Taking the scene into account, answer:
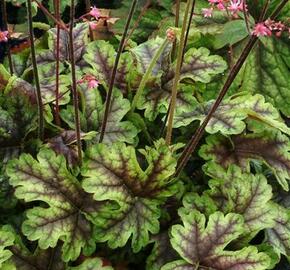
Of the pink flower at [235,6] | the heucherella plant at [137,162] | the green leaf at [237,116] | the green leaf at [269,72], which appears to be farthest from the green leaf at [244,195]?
the green leaf at [269,72]

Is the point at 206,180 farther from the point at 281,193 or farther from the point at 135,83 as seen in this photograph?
the point at 135,83

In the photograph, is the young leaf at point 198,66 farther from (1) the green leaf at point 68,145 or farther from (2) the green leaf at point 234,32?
(1) the green leaf at point 68,145

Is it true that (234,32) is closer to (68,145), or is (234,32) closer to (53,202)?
(68,145)

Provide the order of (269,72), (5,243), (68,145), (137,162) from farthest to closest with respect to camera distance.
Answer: (269,72)
(68,145)
(137,162)
(5,243)

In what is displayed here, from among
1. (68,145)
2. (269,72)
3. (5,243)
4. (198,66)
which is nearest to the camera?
(5,243)

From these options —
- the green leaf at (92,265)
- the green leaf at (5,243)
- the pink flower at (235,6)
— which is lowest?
the green leaf at (92,265)

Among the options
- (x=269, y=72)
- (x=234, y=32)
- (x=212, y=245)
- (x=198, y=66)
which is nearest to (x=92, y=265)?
(x=212, y=245)

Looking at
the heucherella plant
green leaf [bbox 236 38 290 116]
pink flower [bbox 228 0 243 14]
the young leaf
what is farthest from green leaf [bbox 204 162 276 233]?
green leaf [bbox 236 38 290 116]
